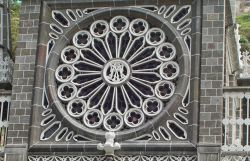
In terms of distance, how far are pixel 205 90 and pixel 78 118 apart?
3123 mm

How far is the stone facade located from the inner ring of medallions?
62.5 inches

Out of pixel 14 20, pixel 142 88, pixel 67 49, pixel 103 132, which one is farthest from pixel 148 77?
pixel 14 20

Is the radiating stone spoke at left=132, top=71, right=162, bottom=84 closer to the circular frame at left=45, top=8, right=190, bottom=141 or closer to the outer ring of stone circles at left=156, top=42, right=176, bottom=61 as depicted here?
the outer ring of stone circles at left=156, top=42, right=176, bottom=61

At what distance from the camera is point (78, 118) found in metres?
21.1

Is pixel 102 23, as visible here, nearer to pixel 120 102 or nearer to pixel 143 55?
pixel 143 55

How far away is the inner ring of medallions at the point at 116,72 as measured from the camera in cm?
2130

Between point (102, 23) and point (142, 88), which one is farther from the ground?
point (102, 23)

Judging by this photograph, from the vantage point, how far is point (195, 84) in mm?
20703

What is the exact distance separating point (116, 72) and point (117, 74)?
0.05 meters

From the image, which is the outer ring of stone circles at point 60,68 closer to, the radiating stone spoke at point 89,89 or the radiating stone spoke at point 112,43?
the radiating stone spoke at point 89,89

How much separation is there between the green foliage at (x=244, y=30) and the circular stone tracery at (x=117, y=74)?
25.1m

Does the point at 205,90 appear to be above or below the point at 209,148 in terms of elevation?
above

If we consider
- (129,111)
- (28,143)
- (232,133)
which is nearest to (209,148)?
(232,133)

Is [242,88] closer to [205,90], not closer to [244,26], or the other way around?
[205,90]
